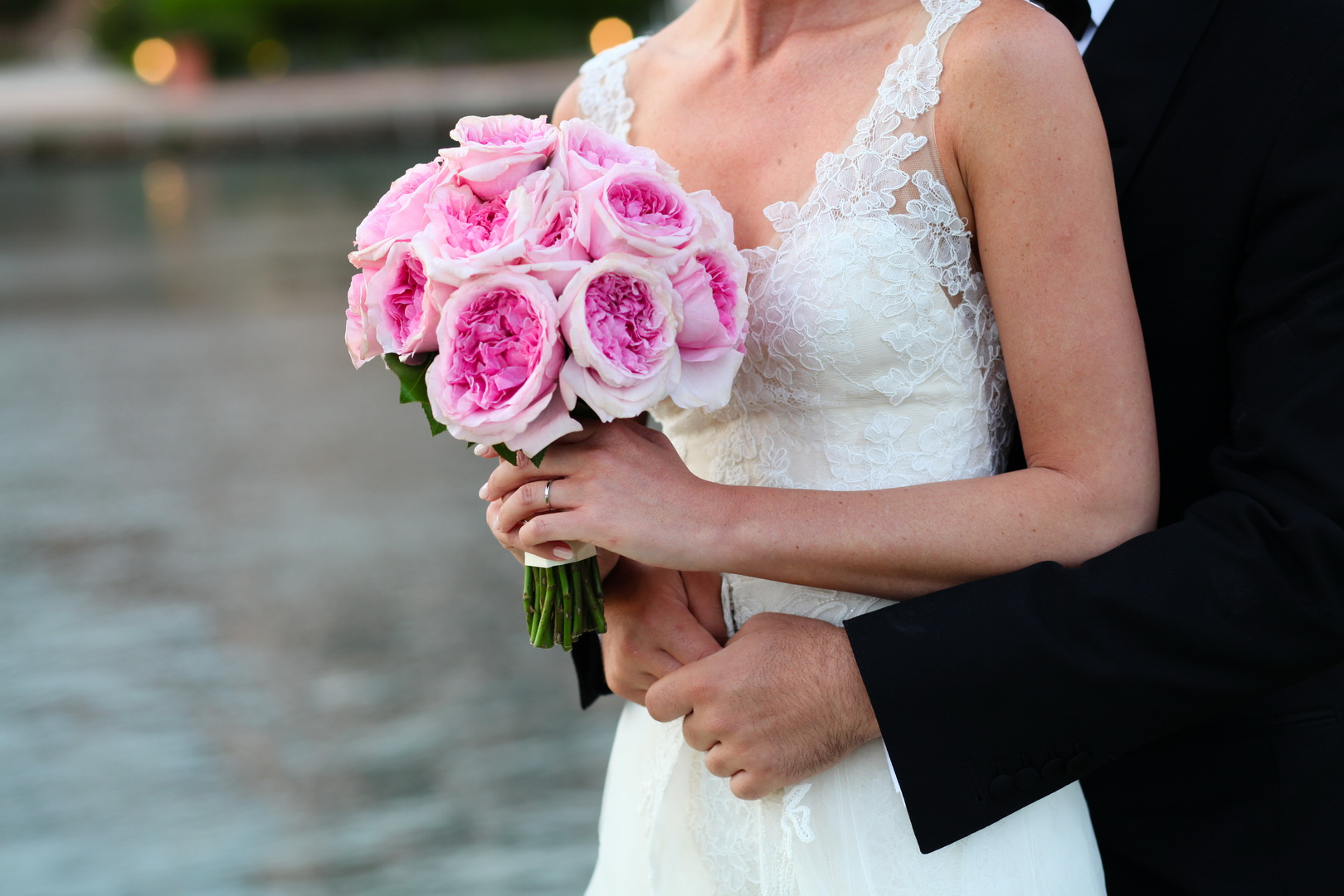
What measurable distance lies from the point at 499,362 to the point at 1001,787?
2.44 ft

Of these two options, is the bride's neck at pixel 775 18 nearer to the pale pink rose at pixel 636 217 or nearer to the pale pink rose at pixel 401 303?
the pale pink rose at pixel 636 217

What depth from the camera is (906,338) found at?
1.57 m

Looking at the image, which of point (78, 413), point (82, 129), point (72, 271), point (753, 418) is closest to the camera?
point (753, 418)

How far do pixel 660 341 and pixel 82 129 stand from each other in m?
24.1

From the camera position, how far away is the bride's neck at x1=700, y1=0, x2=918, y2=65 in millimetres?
1719

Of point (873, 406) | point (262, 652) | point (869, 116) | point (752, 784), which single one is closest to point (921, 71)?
point (869, 116)

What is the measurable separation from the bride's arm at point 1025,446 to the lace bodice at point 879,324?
0.19ft

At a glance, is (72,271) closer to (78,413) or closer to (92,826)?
(78,413)

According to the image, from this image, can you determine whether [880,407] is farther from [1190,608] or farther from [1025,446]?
[1190,608]

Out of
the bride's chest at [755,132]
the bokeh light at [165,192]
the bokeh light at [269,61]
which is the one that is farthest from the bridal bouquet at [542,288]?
the bokeh light at [269,61]

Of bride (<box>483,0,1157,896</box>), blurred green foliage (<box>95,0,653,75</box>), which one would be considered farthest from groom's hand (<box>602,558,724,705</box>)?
blurred green foliage (<box>95,0,653,75</box>)

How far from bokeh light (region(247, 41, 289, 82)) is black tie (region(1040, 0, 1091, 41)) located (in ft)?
91.9

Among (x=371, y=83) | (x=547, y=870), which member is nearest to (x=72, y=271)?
(x=547, y=870)

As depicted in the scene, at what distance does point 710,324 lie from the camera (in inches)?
56.1
